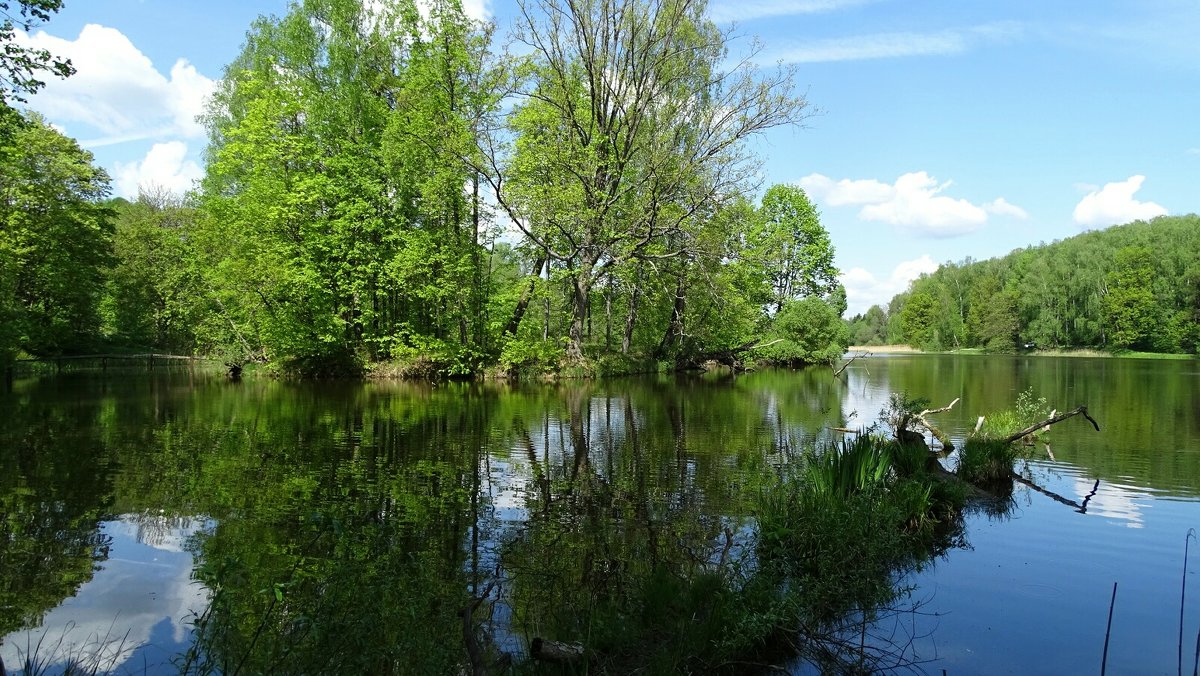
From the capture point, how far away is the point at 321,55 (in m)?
36.7

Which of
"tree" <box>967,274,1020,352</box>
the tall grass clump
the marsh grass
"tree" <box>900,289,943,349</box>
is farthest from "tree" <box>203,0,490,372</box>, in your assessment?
"tree" <box>900,289,943,349</box>

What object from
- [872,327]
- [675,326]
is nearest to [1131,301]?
[675,326]

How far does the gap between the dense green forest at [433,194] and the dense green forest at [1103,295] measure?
216ft

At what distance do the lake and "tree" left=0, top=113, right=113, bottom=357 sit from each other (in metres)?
19.1

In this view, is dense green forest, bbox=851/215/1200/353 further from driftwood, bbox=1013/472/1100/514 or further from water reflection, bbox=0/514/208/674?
water reflection, bbox=0/514/208/674

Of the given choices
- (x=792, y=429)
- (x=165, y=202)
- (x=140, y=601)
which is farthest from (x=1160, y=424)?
(x=165, y=202)

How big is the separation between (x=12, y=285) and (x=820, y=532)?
120ft

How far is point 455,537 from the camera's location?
834 cm

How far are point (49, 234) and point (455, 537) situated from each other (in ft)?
123

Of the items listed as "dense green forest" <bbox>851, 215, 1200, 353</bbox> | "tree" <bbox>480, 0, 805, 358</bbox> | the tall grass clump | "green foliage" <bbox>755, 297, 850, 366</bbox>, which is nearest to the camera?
the tall grass clump

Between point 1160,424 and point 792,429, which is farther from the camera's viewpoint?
point 1160,424

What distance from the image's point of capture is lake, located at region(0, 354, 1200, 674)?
18.1 ft

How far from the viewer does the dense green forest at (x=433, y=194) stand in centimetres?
3269

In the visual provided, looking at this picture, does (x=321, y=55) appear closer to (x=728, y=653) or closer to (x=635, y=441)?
(x=635, y=441)
